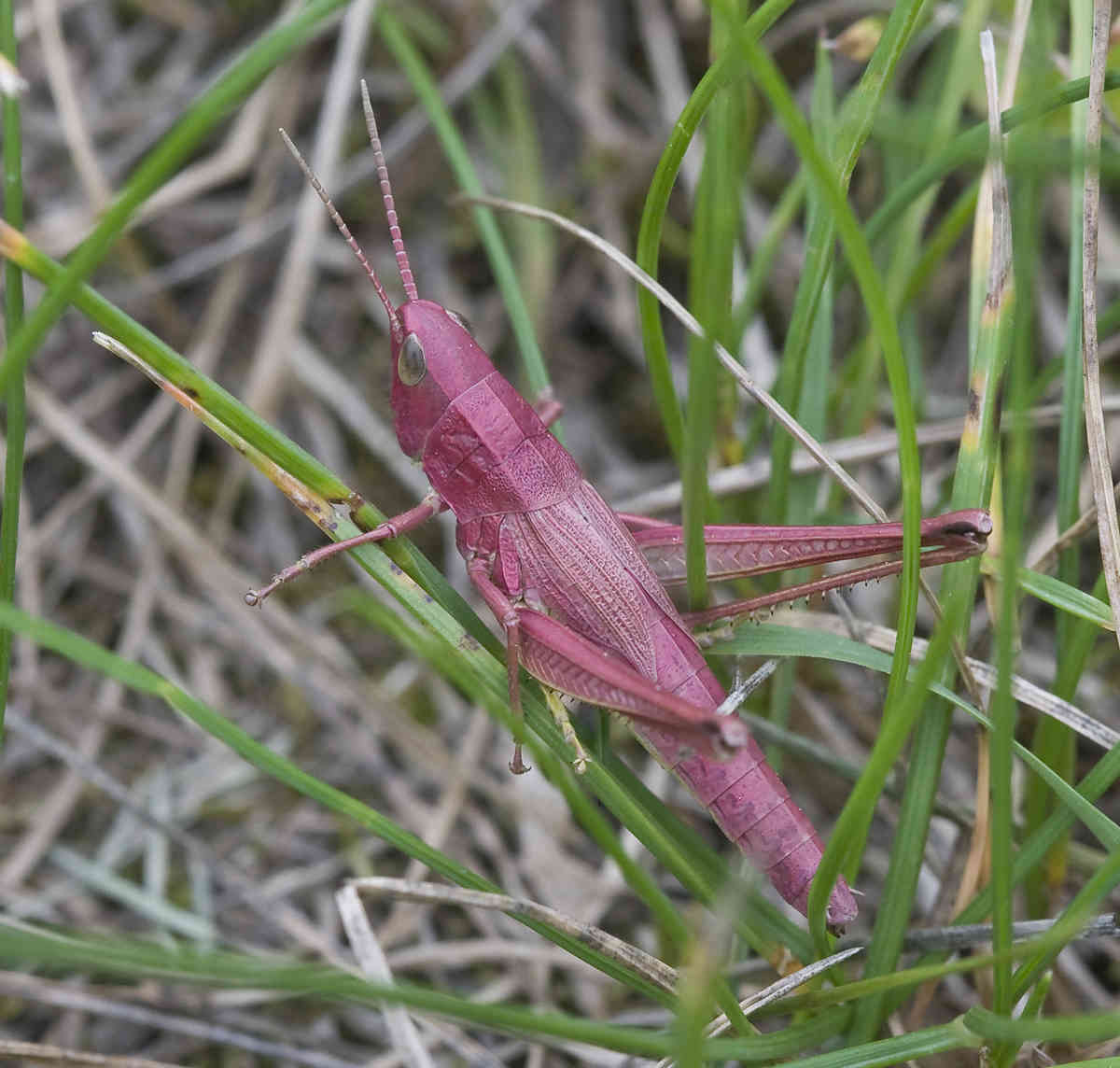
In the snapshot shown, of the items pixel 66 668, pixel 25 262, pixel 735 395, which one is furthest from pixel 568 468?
pixel 66 668

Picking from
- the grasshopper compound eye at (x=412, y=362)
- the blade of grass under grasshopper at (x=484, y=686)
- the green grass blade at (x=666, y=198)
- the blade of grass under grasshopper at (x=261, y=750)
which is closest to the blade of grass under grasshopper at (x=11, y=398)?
the blade of grass under grasshopper at (x=484, y=686)

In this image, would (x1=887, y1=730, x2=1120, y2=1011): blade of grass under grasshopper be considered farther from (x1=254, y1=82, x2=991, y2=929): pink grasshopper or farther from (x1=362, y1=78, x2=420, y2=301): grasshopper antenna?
(x1=362, y1=78, x2=420, y2=301): grasshopper antenna

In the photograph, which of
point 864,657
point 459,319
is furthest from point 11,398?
point 864,657

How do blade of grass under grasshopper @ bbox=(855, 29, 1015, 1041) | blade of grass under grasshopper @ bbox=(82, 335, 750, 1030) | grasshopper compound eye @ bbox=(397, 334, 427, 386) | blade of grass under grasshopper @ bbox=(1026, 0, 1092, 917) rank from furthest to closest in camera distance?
grasshopper compound eye @ bbox=(397, 334, 427, 386), blade of grass under grasshopper @ bbox=(1026, 0, 1092, 917), blade of grass under grasshopper @ bbox=(855, 29, 1015, 1041), blade of grass under grasshopper @ bbox=(82, 335, 750, 1030)

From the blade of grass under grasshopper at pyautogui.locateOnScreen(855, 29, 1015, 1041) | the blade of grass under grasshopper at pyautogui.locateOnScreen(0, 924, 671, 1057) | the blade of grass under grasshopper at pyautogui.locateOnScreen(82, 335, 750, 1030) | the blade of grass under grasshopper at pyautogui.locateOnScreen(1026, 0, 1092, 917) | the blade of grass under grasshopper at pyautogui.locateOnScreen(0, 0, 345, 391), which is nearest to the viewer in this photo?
the blade of grass under grasshopper at pyautogui.locateOnScreen(0, 924, 671, 1057)

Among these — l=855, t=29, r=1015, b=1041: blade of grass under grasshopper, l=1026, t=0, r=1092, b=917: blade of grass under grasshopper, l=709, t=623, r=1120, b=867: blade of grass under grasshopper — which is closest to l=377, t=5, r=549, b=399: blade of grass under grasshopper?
l=709, t=623, r=1120, b=867: blade of grass under grasshopper
